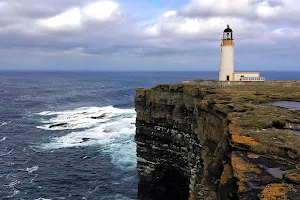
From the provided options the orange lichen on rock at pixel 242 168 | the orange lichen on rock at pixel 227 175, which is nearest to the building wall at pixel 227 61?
the orange lichen on rock at pixel 227 175

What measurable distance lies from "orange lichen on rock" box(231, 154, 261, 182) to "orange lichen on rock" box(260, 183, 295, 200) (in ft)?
3.02

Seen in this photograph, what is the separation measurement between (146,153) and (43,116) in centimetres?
5540

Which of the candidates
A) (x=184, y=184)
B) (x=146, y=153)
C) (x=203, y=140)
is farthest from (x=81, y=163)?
(x=203, y=140)

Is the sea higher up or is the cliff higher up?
the cliff

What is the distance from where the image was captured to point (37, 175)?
43.3 metres

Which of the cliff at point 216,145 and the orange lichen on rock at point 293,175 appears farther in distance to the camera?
the cliff at point 216,145

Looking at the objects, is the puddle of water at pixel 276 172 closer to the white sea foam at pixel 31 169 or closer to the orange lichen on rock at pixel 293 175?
the orange lichen on rock at pixel 293 175

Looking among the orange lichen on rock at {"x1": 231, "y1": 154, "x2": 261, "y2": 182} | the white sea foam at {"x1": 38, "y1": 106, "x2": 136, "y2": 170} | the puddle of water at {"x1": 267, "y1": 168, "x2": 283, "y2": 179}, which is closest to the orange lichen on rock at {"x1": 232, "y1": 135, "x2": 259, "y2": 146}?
the orange lichen on rock at {"x1": 231, "y1": 154, "x2": 261, "y2": 182}

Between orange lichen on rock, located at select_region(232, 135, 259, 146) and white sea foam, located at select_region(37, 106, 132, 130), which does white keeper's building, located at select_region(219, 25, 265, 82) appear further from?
orange lichen on rock, located at select_region(232, 135, 259, 146)

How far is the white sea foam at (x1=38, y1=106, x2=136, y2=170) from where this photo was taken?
52.2 meters

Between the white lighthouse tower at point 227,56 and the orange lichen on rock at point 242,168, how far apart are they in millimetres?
39821

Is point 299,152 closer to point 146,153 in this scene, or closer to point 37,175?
point 146,153

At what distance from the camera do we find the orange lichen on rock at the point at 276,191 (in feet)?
26.5

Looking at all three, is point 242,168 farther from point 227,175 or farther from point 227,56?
point 227,56
